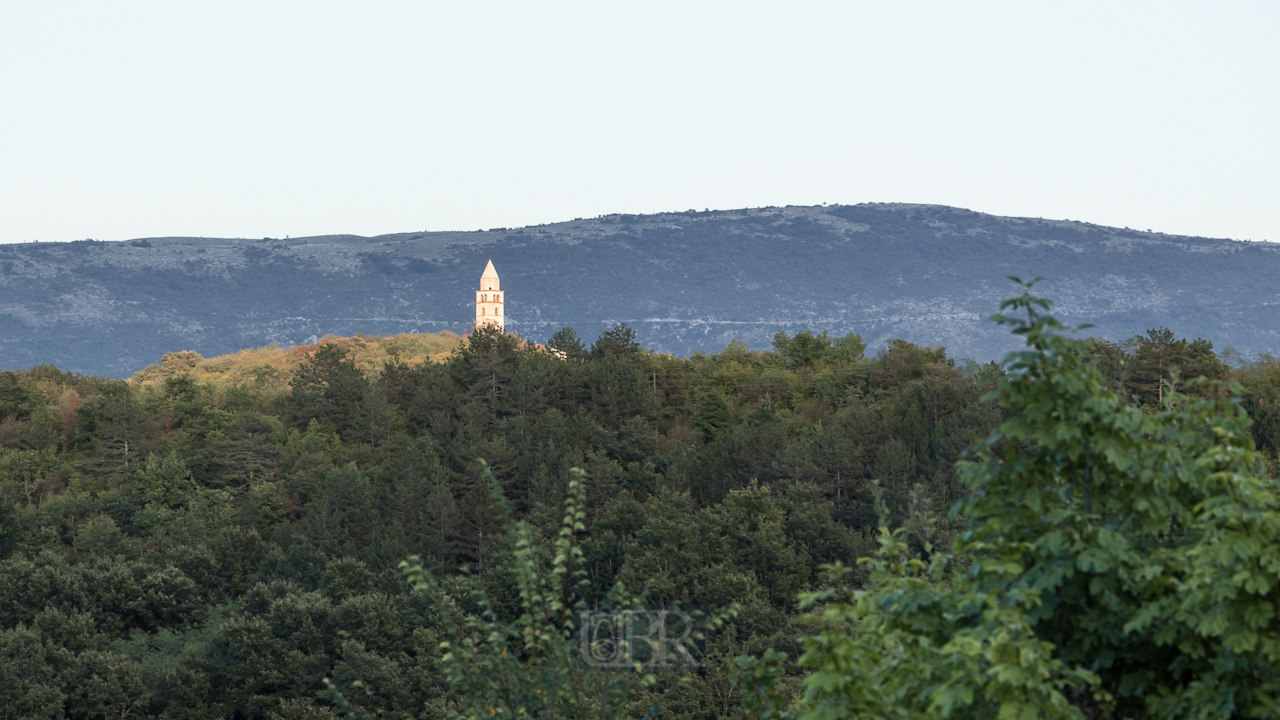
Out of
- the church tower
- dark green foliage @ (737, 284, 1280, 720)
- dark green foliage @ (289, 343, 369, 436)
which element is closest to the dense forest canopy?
dark green foliage @ (289, 343, 369, 436)

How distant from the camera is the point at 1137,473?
21.3ft

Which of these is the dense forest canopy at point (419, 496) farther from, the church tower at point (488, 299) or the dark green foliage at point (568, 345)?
the church tower at point (488, 299)

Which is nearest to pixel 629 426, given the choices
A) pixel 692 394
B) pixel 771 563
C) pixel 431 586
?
pixel 692 394

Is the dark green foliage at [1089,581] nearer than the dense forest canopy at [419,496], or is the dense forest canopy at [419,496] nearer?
the dark green foliage at [1089,581]

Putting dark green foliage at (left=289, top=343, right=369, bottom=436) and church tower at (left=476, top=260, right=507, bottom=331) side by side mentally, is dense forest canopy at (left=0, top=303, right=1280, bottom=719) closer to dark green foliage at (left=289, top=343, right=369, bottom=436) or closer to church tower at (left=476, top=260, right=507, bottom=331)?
dark green foliage at (left=289, top=343, right=369, bottom=436)

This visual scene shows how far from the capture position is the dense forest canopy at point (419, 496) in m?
39.0

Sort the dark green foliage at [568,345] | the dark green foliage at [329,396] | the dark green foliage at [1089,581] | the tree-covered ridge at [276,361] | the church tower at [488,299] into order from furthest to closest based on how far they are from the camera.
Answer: the church tower at [488,299] < the tree-covered ridge at [276,361] < the dark green foliage at [568,345] < the dark green foliage at [329,396] < the dark green foliage at [1089,581]

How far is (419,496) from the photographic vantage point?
53875mm

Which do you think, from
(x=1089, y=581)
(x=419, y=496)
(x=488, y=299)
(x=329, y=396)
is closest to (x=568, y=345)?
(x=329, y=396)

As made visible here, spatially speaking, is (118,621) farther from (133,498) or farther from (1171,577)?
(1171,577)

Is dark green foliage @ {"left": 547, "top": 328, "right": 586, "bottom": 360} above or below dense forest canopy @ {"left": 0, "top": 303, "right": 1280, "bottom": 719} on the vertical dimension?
above

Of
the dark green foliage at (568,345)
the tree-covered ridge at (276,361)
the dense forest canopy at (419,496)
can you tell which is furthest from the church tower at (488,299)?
the dense forest canopy at (419,496)

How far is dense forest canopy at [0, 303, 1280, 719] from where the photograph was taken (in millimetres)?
38969

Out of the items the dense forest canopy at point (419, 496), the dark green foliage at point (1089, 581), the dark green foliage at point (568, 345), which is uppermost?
the dark green foliage at point (1089, 581)
